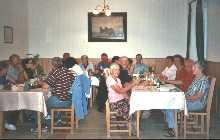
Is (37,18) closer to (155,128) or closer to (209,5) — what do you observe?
(209,5)

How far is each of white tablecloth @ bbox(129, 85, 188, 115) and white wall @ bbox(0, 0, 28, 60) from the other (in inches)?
167

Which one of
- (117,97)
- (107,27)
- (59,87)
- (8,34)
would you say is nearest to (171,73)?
(117,97)

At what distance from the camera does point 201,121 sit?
6.23 m

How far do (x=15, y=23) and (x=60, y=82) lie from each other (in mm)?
4367

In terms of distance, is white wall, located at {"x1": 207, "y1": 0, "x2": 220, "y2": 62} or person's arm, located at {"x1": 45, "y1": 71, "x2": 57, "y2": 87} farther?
white wall, located at {"x1": 207, "y1": 0, "x2": 220, "y2": 62}

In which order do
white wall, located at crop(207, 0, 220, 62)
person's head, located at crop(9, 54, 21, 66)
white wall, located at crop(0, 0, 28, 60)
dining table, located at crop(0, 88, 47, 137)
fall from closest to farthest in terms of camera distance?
dining table, located at crop(0, 88, 47, 137) < person's head, located at crop(9, 54, 21, 66) < white wall, located at crop(207, 0, 220, 62) < white wall, located at crop(0, 0, 28, 60)

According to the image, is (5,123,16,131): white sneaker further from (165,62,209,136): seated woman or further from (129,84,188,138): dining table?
(165,62,209,136): seated woman

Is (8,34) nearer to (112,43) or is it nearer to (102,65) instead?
(102,65)

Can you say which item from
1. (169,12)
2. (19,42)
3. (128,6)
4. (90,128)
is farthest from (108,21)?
(90,128)

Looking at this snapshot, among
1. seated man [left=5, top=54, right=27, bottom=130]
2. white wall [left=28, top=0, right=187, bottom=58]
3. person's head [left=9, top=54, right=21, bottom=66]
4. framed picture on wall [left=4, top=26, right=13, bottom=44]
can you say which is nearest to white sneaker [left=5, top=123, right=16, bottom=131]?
seated man [left=5, top=54, right=27, bottom=130]

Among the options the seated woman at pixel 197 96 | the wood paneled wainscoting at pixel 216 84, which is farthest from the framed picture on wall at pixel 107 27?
the seated woman at pixel 197 96

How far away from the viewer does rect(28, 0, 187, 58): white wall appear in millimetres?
11352

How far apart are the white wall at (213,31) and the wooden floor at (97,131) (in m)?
1.47

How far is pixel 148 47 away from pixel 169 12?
116 cm
